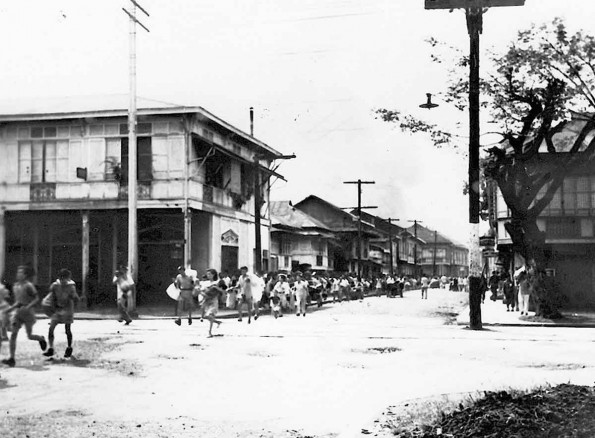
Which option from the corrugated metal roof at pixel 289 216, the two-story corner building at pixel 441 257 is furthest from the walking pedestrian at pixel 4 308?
the two-story corner building at pixel 441 257

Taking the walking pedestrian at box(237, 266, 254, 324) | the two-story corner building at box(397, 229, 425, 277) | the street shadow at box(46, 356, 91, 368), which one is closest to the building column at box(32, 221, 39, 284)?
the street shadow at box(46, 356, 91, 368)

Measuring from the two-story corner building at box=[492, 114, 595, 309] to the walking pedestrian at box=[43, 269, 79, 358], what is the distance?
2320 centimetres

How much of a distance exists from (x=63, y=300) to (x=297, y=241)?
4367cm

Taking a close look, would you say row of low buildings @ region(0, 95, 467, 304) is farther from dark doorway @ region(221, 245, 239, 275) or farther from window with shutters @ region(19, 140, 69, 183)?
dark doorway @ region(221, 245, 239, 275)

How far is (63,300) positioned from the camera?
8719mm

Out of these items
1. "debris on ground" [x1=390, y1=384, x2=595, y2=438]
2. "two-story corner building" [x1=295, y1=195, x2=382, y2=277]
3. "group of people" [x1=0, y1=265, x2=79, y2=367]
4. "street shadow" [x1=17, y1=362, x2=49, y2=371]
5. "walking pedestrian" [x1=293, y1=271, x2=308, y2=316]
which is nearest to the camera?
"debris on ground" [x1=390, y1=384, x2=595, y2=438]

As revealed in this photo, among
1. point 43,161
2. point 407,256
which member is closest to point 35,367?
point 43,161

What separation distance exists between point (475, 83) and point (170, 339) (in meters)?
10.2

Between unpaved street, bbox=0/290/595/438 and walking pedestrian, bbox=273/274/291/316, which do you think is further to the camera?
walking pedestrian, bbox=273/274/291/316

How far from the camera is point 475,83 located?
1797 cm

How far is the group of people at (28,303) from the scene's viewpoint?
6379mm

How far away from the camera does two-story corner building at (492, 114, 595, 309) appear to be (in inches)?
1147

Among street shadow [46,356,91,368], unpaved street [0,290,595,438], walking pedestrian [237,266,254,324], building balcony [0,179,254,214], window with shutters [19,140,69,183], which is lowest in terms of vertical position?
unpaved street [0,290,595,438]

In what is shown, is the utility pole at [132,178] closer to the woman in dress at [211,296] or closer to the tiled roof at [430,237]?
the woman in dress at [211,296]
